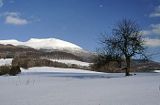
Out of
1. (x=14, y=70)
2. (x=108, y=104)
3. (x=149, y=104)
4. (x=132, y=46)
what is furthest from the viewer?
(x=14, y=70)

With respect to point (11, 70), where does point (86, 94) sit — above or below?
below

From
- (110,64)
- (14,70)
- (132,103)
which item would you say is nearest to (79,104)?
(132,103)

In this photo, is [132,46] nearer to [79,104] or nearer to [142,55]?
[142,55]

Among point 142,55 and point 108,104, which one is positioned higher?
point 142,55

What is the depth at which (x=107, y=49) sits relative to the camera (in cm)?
4203

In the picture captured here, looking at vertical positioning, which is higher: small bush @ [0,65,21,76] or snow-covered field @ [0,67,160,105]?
small bush @ [0,65,21,76]

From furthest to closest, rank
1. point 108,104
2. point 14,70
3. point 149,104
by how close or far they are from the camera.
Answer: point 14,70 < point 108,104 < point 149,104

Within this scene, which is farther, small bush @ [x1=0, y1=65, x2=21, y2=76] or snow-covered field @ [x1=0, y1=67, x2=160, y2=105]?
small bush @ [x1=0, y1=65, x2=21, y2=76]

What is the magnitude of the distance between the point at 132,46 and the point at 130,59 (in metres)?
1.68

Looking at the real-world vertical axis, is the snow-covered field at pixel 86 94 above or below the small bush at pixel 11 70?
below

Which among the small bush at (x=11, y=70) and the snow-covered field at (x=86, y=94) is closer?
the snow-covered field at (x=86, y=94)

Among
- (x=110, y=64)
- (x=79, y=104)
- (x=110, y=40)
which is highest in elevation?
(x=110, y=40)

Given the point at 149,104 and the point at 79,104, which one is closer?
the point at 149,104

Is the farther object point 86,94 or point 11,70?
point 11,70
